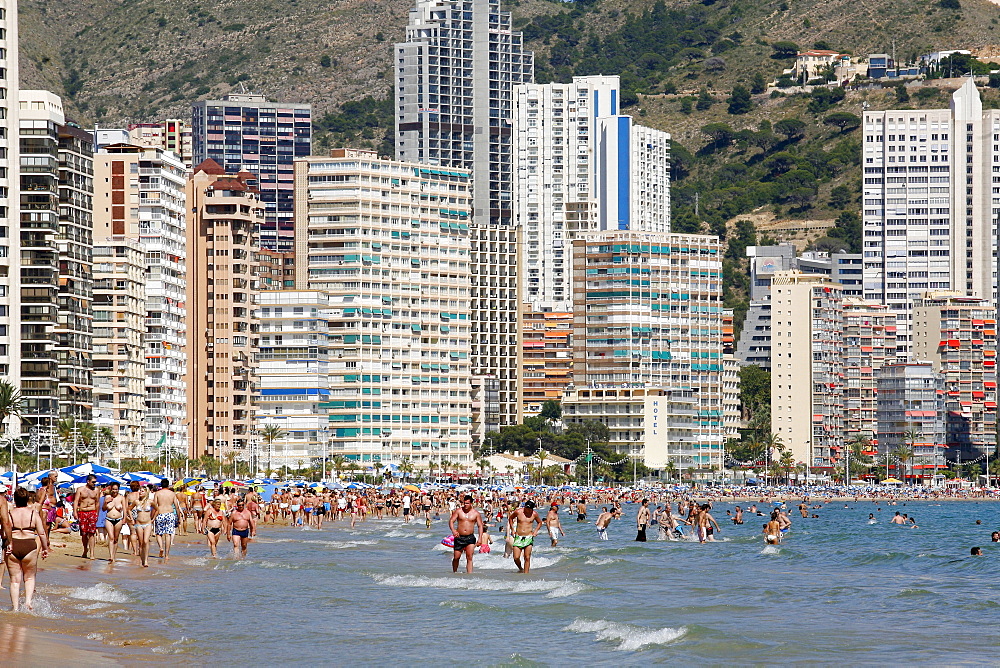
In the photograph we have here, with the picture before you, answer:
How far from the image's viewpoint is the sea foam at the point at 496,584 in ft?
122

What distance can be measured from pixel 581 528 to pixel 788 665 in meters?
65.7

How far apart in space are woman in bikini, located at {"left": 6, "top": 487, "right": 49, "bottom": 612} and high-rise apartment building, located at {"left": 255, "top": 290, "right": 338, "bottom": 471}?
442 ft

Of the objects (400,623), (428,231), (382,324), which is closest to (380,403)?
(382,324)

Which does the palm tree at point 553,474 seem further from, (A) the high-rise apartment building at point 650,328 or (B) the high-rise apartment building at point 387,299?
(A) the high-rise apartment building at point 650,328

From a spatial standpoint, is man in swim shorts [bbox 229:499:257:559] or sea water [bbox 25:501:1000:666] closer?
sea water [bbox 25:501:1000:666]

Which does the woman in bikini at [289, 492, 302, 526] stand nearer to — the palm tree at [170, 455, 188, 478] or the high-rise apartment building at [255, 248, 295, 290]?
the palm tree at [170, 455, 188, 478]

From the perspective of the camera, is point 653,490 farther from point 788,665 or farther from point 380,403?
point 788,665

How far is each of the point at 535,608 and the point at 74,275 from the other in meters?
82.9

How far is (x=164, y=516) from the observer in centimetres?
4269

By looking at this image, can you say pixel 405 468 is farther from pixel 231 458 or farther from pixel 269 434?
pixel 231 458

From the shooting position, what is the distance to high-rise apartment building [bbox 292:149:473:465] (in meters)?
171

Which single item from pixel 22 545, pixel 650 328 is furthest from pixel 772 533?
pixel 650 328

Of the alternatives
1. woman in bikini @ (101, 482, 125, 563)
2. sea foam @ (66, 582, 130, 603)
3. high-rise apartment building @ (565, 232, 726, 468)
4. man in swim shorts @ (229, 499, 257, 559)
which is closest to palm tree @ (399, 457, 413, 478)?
high-rise apartment building @ (565, 232, 726, 468)

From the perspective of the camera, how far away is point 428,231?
18025 centimetres
